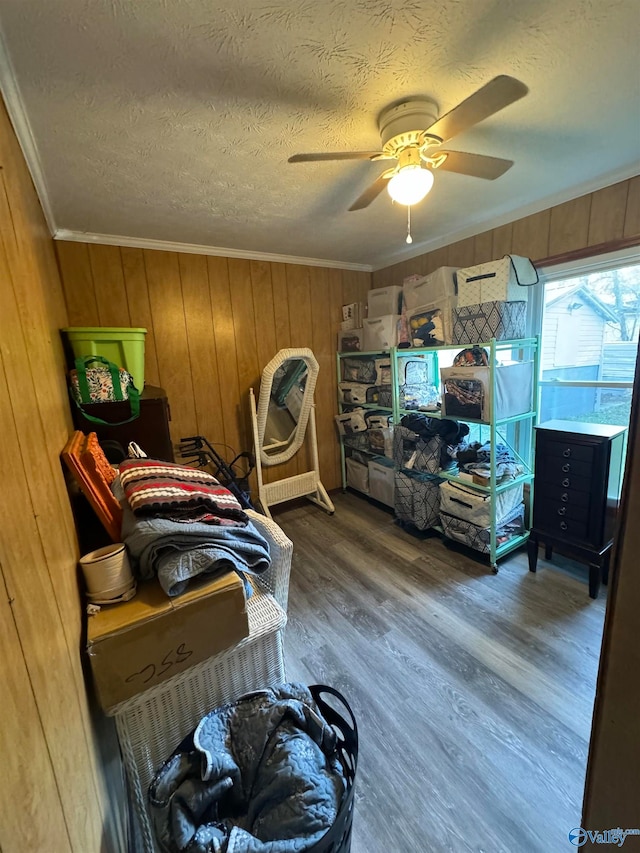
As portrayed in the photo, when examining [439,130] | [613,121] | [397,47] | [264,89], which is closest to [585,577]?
[613,121]

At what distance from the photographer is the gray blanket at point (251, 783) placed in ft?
2.77

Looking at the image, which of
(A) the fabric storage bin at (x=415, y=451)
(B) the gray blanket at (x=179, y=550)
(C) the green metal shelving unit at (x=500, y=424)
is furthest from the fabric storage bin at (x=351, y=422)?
(B) the gray blanket at (x=179, y=550)

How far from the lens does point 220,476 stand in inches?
119

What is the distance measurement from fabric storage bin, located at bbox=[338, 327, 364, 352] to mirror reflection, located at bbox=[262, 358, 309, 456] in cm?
56

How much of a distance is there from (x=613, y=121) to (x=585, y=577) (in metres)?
2.31

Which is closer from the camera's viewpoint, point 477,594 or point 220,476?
point 477,594

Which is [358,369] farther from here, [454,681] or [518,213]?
[454,681]

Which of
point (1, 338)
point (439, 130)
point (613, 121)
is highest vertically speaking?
point (613, 121)

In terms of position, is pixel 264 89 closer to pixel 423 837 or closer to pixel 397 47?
pixel 397 47

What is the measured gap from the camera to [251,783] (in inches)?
39.0

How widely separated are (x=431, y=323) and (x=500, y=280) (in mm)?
539

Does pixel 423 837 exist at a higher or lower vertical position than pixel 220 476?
lower

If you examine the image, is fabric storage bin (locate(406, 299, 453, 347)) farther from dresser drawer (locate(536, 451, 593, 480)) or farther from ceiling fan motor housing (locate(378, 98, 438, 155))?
ceiling fan motor housing (locate(378, 98, 438, 155))

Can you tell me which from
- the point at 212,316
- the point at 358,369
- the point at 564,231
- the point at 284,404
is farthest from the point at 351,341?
the point at 564,231
